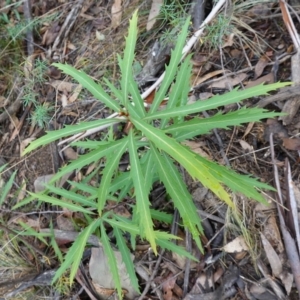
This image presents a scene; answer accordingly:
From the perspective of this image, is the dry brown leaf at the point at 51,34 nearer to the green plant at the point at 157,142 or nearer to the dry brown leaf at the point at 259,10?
the dry brown leaf at the point at 259,10

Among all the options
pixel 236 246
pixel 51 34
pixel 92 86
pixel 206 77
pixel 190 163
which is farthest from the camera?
pixel 51 34

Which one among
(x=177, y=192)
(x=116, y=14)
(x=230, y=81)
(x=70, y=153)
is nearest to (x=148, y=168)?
(x=177, y=192)

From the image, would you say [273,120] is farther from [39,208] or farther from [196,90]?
[39,208]

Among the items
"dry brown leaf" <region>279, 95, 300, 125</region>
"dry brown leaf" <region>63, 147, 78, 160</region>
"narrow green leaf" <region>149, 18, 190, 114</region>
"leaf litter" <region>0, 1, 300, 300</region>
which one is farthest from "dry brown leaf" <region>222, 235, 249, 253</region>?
"dry brown leaf" <region>63, 147, 78, 160</region>

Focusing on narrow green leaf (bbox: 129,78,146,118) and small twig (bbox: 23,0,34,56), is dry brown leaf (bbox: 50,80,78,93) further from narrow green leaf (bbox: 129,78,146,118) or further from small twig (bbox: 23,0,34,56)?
narrow green leaf (bbox: 129,78,146,118)

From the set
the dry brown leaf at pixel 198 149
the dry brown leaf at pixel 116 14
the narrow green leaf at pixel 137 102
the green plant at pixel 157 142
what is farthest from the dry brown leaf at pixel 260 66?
the dry brown leaf at pixel 116 14

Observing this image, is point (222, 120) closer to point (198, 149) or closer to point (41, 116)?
point (198, 149)

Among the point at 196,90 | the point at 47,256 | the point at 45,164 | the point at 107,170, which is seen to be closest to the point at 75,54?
the point at 45,164
